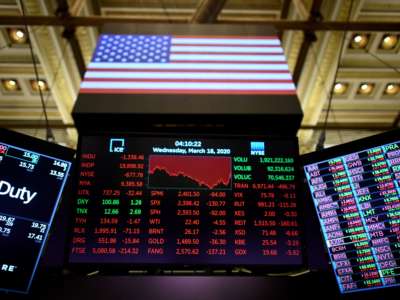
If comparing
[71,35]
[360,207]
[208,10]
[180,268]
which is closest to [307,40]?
[208,10]

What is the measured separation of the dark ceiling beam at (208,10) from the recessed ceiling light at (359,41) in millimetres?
4394

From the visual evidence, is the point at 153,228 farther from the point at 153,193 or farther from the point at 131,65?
the point at 131,65

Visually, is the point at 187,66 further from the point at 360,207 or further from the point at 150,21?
the point at 150,21

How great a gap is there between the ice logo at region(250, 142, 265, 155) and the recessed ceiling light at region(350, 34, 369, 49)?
7824 mm

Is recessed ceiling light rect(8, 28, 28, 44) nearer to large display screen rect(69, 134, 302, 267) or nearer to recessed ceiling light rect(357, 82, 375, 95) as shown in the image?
large display screen rect(69, 134, 302, 267)

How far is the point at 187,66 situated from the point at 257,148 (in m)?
1.30

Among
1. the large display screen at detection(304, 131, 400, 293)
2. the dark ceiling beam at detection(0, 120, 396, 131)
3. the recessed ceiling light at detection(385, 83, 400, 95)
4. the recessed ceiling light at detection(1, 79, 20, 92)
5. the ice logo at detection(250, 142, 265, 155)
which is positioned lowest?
the large display screen at detection(304, 131, 400, 293)

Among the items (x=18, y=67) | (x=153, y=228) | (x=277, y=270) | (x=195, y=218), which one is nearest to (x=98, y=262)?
(x=153, y=228)

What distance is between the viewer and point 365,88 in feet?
39.1

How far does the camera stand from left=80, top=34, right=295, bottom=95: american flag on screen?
12.6ft

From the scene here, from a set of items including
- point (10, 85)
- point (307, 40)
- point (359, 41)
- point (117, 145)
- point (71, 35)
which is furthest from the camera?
point (10, 85)

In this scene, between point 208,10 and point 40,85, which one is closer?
point 208,10

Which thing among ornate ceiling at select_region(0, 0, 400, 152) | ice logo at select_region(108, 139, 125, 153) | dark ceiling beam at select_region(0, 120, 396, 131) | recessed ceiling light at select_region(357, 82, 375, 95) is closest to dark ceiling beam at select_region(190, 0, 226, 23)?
ornate ceiling at select_region(0, 0, 400, 152)

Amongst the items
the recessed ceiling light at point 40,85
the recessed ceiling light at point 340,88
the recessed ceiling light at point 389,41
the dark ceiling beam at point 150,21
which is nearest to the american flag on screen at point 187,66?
the dark ceiling beam at point 150,21
